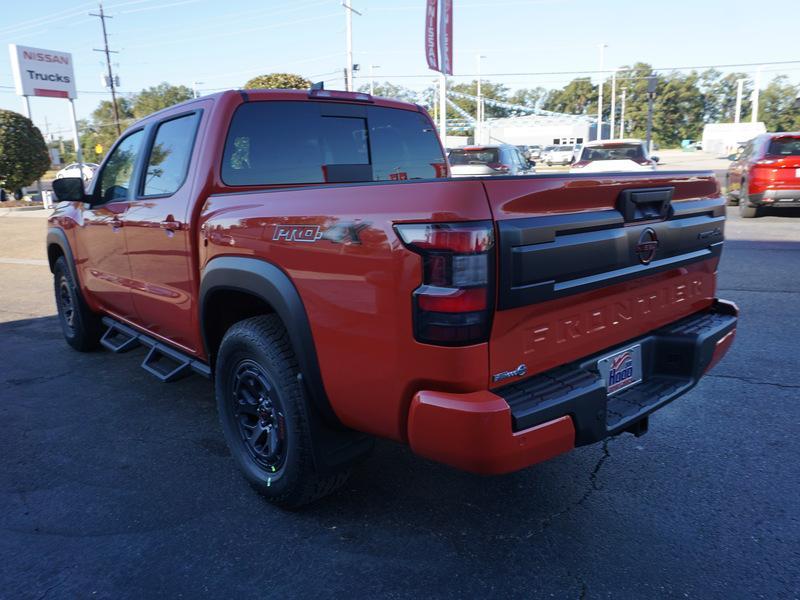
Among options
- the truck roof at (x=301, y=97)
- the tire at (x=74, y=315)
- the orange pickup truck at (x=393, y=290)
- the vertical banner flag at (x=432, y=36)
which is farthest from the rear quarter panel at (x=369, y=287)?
the vertical banner flag at (x=432, y=36)

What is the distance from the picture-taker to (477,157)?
15227mm

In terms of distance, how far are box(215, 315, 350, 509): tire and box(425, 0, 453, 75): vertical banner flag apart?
20.8 metres

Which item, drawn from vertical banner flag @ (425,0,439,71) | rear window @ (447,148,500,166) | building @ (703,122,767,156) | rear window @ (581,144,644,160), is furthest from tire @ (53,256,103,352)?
building @ (703,122,767,156)

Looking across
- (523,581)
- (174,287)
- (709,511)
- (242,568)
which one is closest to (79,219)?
(174,287)

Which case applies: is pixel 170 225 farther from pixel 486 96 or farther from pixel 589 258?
pixel 486 96

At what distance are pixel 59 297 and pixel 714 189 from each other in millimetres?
5478

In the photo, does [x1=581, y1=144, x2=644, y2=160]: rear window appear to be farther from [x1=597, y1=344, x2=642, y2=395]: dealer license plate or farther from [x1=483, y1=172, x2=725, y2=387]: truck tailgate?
[x1=597, y1=344, x2=642, y2=395]: dealer license plate

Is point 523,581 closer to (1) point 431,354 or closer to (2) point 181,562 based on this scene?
(1) point 431,354

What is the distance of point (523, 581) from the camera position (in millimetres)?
2334

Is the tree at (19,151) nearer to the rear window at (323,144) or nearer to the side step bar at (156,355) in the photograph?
the side step bar at (156,355)

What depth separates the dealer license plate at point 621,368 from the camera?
8.14 feet

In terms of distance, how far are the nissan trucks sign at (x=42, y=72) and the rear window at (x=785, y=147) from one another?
102 ft

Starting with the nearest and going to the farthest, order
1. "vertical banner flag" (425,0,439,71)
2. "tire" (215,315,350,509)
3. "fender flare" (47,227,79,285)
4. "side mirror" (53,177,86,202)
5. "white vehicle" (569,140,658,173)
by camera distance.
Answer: "tire" (215,315,350,509)
"side mirror" (53,177,86,202)
"fender flare" (47,227,79,285)
"white vehicle" (569,140,658,173)
"vertical banner flag" (425,0,439,71)

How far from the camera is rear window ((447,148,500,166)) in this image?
15.0 meters
